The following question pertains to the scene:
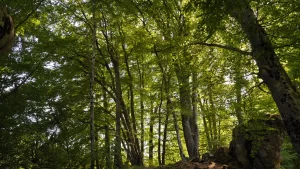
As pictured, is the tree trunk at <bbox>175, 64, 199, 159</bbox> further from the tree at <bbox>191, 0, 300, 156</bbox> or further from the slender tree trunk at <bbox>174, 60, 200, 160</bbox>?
the tree at <bbox>191, 0, 300, 156</bbox>

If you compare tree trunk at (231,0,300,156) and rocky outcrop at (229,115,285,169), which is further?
rocky outcrop at (229,115,285,169)

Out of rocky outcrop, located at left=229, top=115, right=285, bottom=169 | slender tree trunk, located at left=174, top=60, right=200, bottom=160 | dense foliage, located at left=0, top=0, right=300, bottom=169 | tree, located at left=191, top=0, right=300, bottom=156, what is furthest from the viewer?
→ slender tree trunk, located at left=174, top=60, right=200, bottom=160

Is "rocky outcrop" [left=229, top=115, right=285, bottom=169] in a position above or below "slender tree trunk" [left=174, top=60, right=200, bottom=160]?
below

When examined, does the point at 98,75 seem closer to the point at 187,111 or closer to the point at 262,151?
the point at 187,111

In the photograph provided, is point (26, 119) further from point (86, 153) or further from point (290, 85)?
point (290, 85)

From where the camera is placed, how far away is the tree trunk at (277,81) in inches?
197

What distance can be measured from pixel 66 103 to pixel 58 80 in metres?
1.73

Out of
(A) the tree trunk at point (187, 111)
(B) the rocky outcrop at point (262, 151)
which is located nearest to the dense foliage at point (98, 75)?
(A) the tree trunk at point (187, 111)

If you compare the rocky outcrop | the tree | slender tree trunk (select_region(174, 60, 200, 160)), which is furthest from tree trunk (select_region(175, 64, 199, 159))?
the tree

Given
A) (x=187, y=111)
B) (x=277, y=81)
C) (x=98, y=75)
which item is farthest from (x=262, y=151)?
(x=98, y=75)

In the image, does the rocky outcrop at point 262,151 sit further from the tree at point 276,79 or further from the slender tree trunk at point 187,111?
the tree at point 276,79

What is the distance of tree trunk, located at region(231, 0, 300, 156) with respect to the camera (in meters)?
5.02

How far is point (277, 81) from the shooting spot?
533 centimetres

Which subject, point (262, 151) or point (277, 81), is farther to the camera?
point (262, 151)
